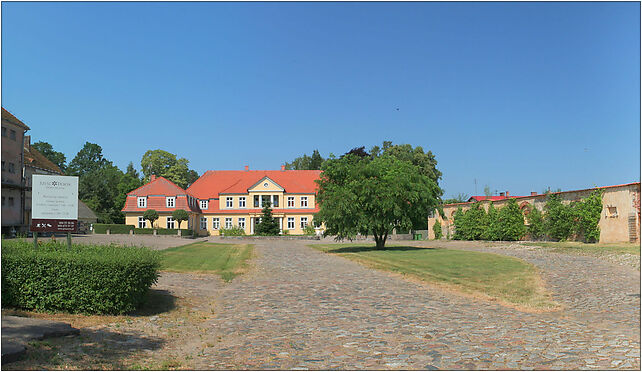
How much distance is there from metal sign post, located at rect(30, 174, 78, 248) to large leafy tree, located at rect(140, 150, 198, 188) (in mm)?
87724

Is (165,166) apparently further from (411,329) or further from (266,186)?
(411,329)

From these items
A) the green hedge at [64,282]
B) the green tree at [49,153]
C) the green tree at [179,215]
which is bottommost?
the green hedge at [64,282]

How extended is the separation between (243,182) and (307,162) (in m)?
41.5

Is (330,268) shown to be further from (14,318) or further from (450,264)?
(14,318)

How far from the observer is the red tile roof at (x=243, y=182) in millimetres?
70500

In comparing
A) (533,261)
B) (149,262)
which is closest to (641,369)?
(149,262)

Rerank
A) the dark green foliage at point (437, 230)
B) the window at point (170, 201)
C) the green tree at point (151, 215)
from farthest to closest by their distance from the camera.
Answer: the window at point (170, 201)
the green tree at point (151, 215)
the dark green foliage at point (437, 230)

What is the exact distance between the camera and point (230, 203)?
7012cm

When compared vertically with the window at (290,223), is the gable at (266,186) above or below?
above

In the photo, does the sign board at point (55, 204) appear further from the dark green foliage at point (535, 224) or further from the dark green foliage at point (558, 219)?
the dark green foliage at point (535, 224)

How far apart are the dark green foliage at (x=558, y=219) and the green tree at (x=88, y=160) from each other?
4304 inches

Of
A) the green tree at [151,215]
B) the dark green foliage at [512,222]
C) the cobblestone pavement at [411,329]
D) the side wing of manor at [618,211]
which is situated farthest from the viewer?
the green tree at [151,215]

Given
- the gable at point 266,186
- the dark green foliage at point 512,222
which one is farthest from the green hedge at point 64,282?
the gable at point 266,186

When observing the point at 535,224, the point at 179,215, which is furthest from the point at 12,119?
the point at 535,224
